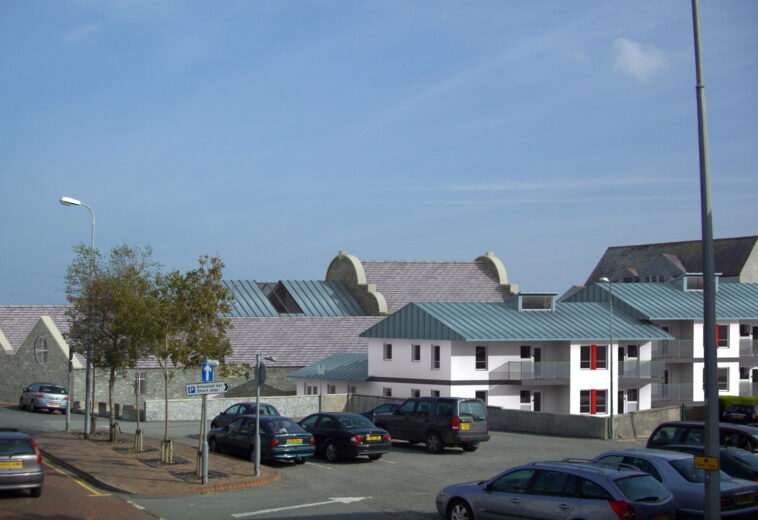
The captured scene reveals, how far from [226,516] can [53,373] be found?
35.3 m

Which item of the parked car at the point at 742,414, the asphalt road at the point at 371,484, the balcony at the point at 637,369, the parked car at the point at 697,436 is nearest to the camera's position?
the asphalt road at the point at 371,484

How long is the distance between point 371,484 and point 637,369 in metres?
31.3

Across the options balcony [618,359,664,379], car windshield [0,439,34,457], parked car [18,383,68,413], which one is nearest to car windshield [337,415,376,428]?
car windshield [0,439,34,457]

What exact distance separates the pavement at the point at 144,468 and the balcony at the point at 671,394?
31.2 m

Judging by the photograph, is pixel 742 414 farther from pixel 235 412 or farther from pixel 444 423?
pixel 235 412

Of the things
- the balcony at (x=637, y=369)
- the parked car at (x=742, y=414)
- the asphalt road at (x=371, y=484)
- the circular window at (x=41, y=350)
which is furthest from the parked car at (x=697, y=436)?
the circular window at (x=41, y=350)

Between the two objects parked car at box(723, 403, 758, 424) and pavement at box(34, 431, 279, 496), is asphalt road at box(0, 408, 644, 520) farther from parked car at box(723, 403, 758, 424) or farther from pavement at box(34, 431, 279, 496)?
parked car at box(723, 403, 758, 424)

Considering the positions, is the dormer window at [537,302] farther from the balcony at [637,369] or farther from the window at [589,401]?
the window at [589,401]

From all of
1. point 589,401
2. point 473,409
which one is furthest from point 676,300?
point 473,409

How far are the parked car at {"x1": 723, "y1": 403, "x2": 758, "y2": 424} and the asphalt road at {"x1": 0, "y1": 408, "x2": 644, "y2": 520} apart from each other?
5.08 m

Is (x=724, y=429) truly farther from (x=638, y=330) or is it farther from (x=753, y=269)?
(x=753, y=269)

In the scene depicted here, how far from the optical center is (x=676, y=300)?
56.0 m

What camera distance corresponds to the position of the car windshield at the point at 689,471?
1648 cm

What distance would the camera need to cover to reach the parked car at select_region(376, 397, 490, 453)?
27719mm
